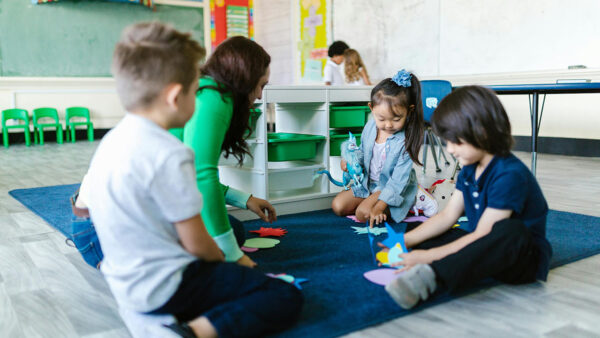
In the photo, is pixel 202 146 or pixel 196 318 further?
pixel 202 146

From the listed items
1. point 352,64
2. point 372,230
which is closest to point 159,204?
point 372,230

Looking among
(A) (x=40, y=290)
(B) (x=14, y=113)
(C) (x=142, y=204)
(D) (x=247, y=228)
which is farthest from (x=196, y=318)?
(B) (x=14, y=113)

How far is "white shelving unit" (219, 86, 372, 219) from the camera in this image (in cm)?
232

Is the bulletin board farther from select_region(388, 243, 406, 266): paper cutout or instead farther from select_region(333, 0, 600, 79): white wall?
select_region(388, 243, 406, 266): paper cutout

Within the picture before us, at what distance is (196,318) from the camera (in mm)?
1061

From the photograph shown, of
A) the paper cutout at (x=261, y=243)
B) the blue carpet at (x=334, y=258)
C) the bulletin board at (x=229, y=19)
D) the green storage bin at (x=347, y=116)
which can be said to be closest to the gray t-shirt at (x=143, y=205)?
the blue carpet at (x=334, y=258)

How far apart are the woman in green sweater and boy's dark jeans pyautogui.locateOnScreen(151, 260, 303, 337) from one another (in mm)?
181

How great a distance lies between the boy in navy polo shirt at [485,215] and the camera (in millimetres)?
1229

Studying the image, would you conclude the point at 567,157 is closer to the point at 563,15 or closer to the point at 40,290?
the point at 563,15

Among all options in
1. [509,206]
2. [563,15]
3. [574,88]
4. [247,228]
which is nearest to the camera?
[509,206]

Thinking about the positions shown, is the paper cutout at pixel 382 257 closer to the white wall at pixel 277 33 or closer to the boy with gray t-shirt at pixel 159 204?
the boy with gray t-shirt at pixel 159 204

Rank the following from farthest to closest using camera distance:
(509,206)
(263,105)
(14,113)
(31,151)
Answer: (14,113) < (31,151) < (263,105) < (509,206)

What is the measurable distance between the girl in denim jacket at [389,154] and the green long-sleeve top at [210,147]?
37.5 inches

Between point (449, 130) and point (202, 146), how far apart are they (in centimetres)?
65
